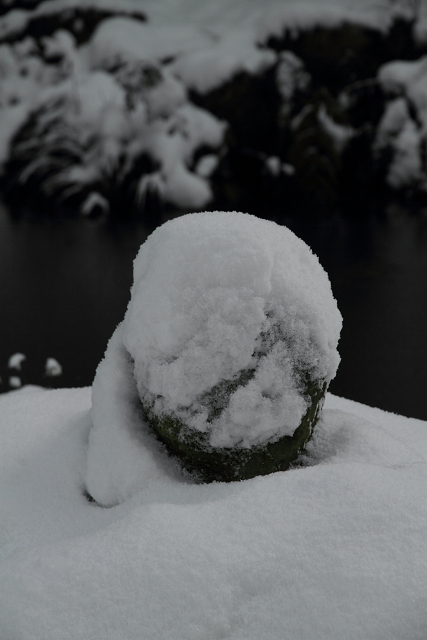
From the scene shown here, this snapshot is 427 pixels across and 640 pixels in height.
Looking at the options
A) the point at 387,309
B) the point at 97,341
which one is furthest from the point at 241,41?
the point at 97,341

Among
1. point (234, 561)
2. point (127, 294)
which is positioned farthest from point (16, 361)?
point (234, 561)

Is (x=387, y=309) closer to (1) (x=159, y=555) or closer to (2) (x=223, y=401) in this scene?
(2) (x=223, y=401)

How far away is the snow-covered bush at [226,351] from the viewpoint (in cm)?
121

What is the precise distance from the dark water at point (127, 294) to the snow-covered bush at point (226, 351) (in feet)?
3.13

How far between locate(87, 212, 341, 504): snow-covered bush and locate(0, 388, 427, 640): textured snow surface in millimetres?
75

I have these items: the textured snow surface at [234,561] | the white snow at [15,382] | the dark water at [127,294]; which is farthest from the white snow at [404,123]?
the textured snow surface at [234,561]

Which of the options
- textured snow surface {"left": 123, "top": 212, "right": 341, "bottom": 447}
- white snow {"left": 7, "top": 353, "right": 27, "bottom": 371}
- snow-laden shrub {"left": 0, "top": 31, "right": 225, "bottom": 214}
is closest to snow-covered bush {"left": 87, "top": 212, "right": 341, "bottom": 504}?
textured snow surface {"left": 123, "top": 212, "right": 341, "bottom": 447}

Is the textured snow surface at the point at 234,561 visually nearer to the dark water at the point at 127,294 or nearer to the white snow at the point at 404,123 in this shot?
the dark water at the point at 127,294

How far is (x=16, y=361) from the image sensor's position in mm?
2412

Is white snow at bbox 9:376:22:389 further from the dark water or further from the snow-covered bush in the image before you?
the snow-covered bush

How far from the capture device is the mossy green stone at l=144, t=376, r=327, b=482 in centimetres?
124

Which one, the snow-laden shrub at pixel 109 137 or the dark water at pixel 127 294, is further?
the snow-laden shrub at pixel 109 137

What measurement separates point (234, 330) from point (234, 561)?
41 centimetres

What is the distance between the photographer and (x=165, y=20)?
606 centimetres
